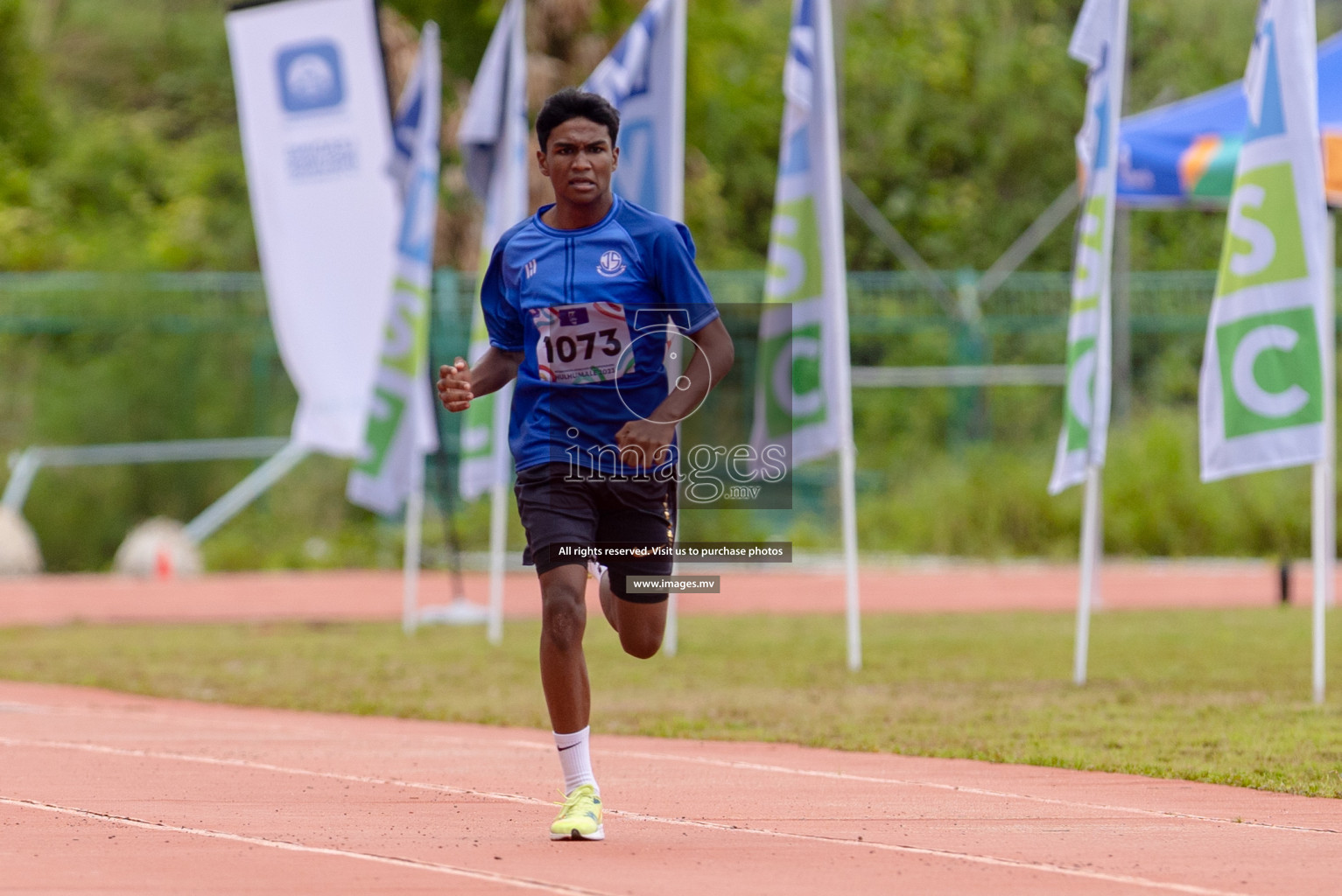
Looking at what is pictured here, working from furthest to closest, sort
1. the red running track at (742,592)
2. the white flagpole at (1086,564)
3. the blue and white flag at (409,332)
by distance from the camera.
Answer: the red running track at (742,592)
the blue and white flag at (409,332)
the white flagpole at (1086,564)

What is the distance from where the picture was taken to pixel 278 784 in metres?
7.15

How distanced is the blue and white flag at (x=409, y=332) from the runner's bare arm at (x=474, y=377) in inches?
319

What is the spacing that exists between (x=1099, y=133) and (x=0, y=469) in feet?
47.8

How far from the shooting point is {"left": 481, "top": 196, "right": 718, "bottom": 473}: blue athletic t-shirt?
19.8 ft

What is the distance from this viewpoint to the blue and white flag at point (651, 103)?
1252 cm

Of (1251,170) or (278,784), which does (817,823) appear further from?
(1251,170)

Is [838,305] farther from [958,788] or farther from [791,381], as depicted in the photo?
[958,788]

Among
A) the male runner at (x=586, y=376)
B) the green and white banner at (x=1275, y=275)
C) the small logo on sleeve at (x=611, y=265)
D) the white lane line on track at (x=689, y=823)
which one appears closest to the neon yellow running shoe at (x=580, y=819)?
the male runner at (x=586, y=376)

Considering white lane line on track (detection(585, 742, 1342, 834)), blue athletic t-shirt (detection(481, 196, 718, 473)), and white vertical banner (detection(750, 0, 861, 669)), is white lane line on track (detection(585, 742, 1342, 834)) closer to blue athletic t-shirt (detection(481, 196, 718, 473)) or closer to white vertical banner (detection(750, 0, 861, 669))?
blue athletic t-shirt (detection(481, 196, 718, 473))

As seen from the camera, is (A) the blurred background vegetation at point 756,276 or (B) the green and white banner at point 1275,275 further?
(A) the blurred background vegetation at point 756,276

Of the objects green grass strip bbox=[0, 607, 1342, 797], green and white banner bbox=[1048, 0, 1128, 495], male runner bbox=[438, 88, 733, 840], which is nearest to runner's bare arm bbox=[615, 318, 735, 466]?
male runner bbox=[438, 88, 733, 840]

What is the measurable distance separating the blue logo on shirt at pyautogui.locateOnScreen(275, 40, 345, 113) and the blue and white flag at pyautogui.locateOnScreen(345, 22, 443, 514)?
6.30 feet

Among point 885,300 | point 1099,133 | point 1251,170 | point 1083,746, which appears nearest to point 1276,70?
point 1251,170

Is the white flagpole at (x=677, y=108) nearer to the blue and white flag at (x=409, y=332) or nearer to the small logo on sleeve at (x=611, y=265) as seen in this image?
the blue and white flag at (x=409, y=332)
